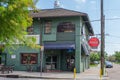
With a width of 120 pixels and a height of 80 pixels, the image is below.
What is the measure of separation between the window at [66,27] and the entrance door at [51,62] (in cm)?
380

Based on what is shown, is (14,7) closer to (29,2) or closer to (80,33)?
(29,2)

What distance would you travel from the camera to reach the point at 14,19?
6582 mm

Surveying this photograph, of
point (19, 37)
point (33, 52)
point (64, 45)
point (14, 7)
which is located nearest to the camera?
point (14, 7)

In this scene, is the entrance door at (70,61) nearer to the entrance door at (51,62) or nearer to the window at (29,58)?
the entrance door at (51,62)

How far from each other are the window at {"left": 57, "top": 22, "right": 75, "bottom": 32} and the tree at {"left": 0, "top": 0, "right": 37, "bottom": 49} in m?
30.6

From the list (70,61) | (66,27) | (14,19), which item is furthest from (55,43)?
(14,19)

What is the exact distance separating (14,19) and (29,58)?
32529 mm

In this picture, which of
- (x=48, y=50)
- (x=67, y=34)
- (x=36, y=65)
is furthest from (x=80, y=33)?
(x=36, y=65)

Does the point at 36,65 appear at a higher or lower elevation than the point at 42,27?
lower

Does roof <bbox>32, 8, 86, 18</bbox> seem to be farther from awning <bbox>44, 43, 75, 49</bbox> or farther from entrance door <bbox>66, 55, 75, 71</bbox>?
entrance door <bbox>66, 55, 75, 71</bbox>

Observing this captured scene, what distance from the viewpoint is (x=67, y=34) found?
122ft

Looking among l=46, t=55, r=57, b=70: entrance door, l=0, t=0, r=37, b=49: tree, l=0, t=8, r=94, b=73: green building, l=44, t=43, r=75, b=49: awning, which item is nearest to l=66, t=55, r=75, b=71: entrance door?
l=0, t=8, r=94, b=73: green building

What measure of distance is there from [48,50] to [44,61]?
4.98ft

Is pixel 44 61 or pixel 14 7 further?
pixel 44 61
